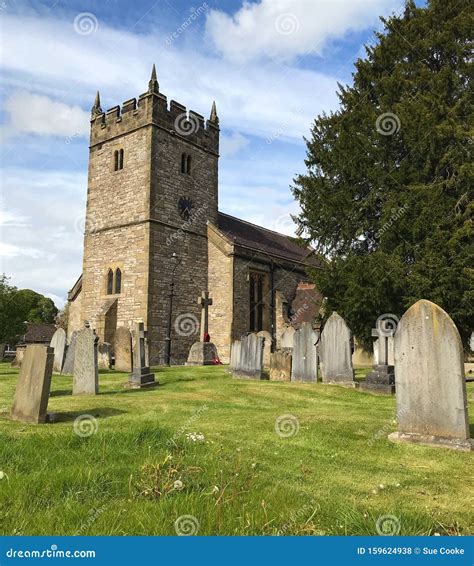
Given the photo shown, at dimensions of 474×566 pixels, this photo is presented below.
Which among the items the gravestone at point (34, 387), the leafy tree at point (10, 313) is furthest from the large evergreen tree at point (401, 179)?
the leafy tree at point (10, 313)

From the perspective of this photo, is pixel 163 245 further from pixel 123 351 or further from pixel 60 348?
pixel 60 348

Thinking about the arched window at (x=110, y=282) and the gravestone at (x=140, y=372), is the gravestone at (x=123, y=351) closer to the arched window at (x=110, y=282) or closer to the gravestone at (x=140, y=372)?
the gravestone at (x=140, y=372)

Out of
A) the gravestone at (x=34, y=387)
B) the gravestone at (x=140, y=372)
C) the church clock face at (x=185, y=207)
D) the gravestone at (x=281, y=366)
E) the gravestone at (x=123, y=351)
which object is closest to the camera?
the gravestone at (x=34, y=387)

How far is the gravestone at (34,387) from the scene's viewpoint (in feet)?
17.6

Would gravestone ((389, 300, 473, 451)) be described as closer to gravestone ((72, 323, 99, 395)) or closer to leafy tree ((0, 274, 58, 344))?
gravestone ((72, 323, 99, 395))

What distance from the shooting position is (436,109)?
14.1 meters

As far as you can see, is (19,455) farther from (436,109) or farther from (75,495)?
(436,109)

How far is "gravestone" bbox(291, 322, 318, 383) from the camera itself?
1002 cm

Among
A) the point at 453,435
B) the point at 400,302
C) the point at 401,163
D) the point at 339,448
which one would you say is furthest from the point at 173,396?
the point at 401,163

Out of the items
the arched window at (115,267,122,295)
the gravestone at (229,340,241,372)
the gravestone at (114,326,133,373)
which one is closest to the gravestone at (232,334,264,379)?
the gravestone at (229,340,241,372)

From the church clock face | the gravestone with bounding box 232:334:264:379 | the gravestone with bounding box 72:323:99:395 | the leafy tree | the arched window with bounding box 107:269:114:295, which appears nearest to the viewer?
the gravestone with bounding box 72:323:99:395

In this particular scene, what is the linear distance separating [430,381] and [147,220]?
1637cm

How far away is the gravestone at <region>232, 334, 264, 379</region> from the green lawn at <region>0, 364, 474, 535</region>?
5296 millimetres

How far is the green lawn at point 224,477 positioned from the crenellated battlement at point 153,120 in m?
18.0
